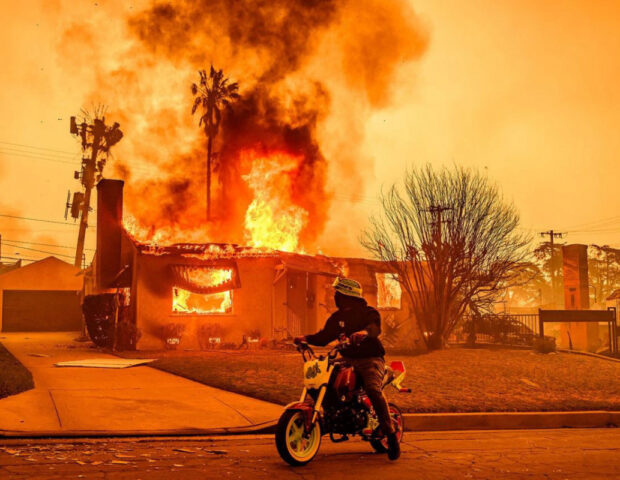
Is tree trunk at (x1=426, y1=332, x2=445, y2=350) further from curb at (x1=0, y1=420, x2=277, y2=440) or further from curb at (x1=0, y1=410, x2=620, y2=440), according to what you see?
curb at (x1=0, y1=420, x2=277, y2=440)

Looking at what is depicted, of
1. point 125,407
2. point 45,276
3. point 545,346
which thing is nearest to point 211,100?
point 45,276

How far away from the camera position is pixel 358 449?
7.45 meters

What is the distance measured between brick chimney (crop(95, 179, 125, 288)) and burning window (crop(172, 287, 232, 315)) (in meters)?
4.87

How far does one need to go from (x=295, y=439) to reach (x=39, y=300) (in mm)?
42557

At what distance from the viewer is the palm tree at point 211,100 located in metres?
37.0

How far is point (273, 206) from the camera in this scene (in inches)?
1131

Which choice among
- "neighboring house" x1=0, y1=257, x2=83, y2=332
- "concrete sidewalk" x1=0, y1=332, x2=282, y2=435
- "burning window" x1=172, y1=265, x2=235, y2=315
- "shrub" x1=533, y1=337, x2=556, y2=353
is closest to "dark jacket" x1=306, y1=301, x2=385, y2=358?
"concrete sidewalk" x1=0, y1=332, x2=282, y2=435

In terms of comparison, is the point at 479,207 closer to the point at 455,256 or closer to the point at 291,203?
the point at 455,256

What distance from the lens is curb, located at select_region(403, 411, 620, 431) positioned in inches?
361

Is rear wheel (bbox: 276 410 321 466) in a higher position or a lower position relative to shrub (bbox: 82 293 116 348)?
lower

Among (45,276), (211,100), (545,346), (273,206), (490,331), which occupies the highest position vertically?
(211,100)

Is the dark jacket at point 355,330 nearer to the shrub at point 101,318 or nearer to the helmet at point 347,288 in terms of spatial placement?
the helmet at point 347,288

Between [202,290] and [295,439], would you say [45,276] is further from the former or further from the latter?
[295,439]

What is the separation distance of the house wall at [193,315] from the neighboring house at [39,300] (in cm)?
2245
